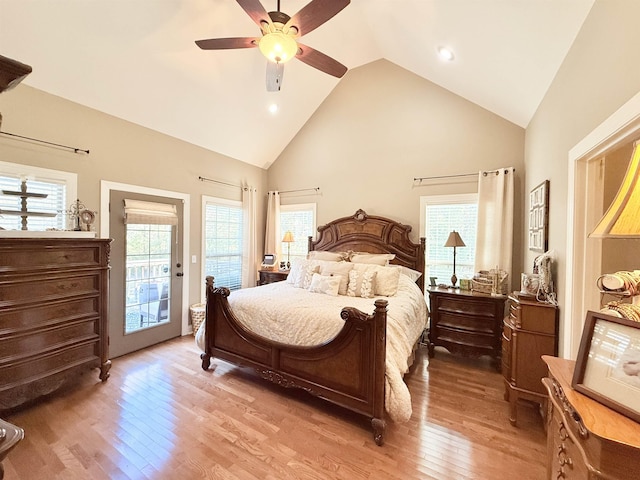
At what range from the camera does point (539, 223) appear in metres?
2.66

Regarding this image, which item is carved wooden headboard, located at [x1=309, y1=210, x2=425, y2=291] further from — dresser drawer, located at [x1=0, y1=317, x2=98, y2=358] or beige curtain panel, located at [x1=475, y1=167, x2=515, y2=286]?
dresser drawer, located at [x1=0, y1=317, x2=98, y2=358]

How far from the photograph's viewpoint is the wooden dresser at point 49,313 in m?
2.19

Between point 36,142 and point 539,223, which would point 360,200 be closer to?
point 539,223

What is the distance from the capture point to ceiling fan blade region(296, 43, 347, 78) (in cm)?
247

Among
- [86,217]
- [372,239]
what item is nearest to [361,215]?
[372,239]

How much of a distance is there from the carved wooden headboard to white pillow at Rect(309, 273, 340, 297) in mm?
1250

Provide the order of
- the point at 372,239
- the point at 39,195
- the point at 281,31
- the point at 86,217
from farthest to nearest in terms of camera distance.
A: 1. the point at 372,239
2. the point at 86,217
3. the point at 39,195
4. the point at 281,31

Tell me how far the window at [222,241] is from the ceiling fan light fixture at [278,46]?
269 centimetres

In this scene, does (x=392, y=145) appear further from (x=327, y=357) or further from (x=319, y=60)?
(x=327, y=357)

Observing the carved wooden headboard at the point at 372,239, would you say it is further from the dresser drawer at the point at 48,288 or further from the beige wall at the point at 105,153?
the dresser drawer at the point at 48,288

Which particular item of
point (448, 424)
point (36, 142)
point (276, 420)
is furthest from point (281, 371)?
point (36, 142)

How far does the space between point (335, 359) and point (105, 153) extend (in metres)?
3.47

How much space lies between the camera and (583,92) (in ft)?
5.83

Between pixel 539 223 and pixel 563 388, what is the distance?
7.14 feet
